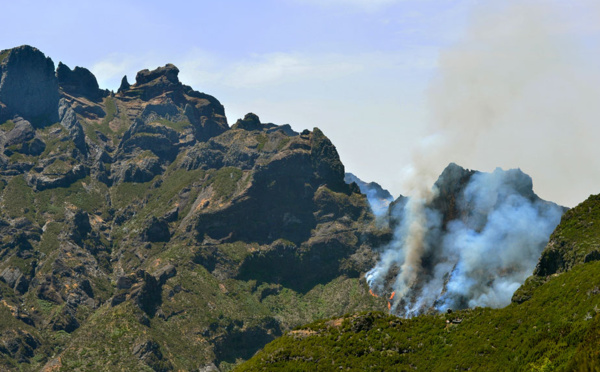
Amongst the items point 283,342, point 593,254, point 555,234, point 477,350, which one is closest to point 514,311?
point 477,350

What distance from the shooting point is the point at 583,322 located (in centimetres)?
10175

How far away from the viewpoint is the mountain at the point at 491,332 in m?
108

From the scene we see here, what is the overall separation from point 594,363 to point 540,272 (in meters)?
74.1

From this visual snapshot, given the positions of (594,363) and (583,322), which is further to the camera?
(583,322)

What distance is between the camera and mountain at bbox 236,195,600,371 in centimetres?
10769

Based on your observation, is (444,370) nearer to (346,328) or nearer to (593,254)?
(346,328)

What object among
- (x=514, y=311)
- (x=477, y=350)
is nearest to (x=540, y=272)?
(x=514, y=311)

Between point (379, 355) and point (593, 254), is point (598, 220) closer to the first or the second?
point (593, 254)

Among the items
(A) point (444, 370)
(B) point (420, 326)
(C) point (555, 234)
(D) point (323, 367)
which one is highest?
(C) point (555, 234)

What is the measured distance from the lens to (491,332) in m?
121

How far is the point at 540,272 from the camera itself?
481 ft

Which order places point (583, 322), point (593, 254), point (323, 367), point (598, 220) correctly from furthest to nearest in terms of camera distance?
point (598, 220), point (593, 254), point (323, 367), point (583, 322)

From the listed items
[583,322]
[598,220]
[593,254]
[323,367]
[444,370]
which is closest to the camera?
[583,322]

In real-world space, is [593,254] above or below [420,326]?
above
